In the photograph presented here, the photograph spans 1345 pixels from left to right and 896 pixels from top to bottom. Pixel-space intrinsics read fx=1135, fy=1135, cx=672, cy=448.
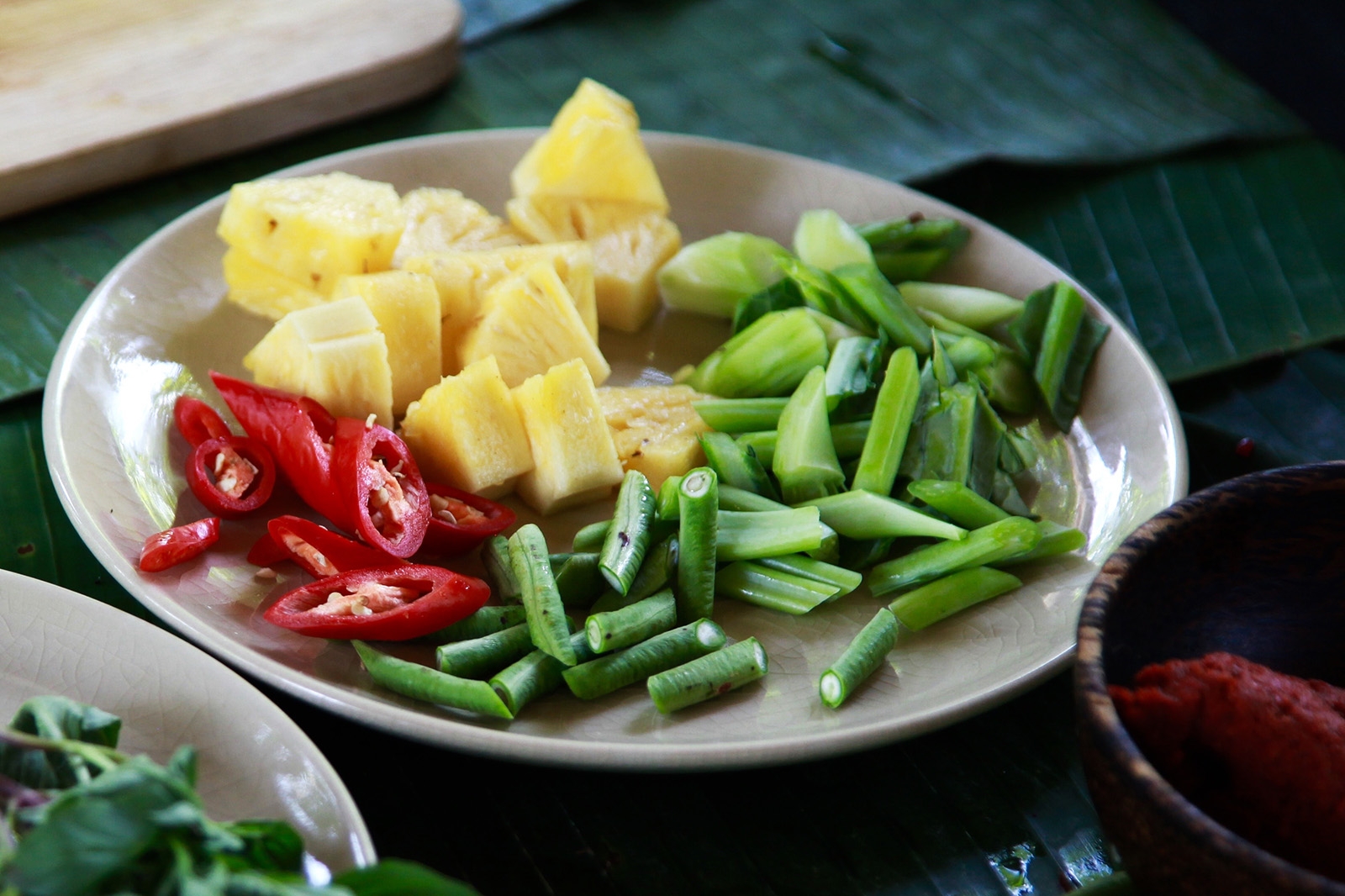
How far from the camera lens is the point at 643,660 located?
2.09 m

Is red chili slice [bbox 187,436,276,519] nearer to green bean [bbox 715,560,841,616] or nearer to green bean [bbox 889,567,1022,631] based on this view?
green bean [bbox 715,560,841,616]

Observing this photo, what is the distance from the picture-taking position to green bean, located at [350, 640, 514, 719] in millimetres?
1942

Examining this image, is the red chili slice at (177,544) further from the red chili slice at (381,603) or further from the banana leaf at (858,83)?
the banana leaf at (858,83)

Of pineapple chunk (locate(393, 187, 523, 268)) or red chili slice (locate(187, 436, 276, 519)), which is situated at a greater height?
pineapple chunk (locate(393, 187, 523, 268))

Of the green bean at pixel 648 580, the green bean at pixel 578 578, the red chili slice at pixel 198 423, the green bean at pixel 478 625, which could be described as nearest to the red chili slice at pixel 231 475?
the red chili slice at pixel 198 423

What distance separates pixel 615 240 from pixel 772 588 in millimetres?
1343

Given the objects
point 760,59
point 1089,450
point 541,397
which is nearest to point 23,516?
point 541,397

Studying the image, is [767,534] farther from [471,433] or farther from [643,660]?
[471,433]

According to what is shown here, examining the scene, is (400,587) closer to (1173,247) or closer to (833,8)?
(1173,247)

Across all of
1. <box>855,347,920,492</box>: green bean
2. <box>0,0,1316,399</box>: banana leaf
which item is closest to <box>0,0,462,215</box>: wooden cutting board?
<box>0,0,1316,399</box>: banana leaf

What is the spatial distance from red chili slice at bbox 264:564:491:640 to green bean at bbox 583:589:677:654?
250mm

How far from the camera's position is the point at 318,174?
321 cm

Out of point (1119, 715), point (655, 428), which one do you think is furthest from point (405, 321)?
point (1119, 715)

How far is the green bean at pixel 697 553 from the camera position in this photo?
7.43 feet
